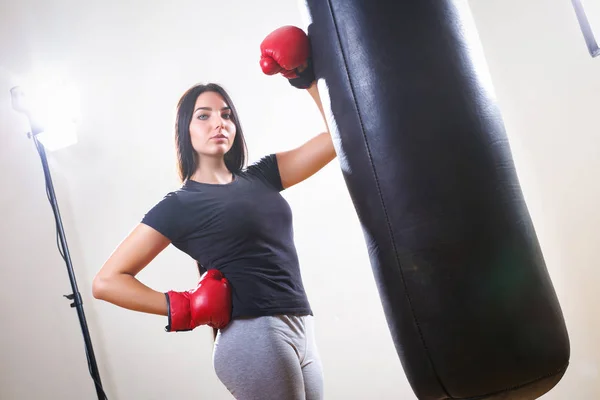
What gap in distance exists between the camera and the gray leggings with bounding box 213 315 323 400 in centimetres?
128

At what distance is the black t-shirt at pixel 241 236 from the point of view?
1.38 m

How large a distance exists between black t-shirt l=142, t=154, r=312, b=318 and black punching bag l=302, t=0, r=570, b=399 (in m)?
0.46

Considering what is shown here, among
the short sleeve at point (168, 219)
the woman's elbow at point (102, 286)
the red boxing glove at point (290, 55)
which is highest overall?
the red boxing glove at point (290, 55)

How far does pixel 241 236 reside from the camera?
1.42 meters

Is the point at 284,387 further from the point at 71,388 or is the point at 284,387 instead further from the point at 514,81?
the point at 71,388

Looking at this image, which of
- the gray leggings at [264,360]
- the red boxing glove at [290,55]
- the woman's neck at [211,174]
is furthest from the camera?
the woman's neck at [211,174]

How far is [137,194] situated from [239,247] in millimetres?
1571

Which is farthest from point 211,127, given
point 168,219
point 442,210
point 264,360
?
point 442,210

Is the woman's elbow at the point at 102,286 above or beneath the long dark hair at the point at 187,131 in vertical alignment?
beneath

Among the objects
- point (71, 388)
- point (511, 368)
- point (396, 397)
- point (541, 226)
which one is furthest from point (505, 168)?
point (71, 388)

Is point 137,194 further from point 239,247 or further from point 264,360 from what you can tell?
point 264,360

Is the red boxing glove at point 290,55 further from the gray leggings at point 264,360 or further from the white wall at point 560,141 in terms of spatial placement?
the white wall at point 560,141

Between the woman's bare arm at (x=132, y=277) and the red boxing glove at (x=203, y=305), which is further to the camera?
the woman's bare arm at (x=132, y=277)

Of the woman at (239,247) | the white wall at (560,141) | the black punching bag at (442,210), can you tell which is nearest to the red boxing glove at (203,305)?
the woman at (239,247)
